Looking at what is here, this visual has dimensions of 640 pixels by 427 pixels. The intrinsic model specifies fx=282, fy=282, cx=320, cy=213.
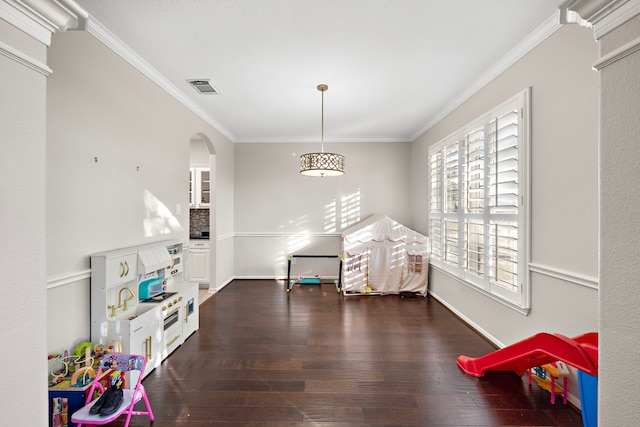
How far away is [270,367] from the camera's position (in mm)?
2467

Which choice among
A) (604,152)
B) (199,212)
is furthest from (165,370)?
(199,212)

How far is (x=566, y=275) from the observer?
6.52ft

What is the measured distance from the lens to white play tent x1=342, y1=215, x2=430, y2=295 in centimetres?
455

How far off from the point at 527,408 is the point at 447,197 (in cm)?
252

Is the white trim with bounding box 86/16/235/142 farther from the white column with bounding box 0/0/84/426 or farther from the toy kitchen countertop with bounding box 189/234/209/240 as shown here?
the toy kitchen countertop with bounding box 189/234/209/240

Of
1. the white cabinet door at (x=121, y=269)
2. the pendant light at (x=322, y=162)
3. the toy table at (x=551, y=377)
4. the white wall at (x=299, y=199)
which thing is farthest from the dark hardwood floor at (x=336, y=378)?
the white wall at (x=299, y=199)

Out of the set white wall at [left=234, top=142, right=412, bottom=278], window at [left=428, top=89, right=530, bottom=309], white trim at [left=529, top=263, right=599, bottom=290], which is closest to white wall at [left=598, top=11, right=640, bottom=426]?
white trim at [left=529, top=263, right=599, bottom=290]

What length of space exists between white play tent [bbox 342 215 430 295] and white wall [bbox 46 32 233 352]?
273 centimetres

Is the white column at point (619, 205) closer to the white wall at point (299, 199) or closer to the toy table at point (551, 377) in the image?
the toy table at point (551, 377)

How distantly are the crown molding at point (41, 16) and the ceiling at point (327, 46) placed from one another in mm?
1078

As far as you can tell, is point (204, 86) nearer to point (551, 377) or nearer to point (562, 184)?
point (562, 184)

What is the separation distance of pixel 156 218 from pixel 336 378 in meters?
2.34

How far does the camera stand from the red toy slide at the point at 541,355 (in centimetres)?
155

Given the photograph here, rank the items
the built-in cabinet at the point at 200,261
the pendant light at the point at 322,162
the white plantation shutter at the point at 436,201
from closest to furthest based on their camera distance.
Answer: the pendant light at the point at 322,162 → the white plantation shutter at the point at 436,201 → the built-in cabinet at the point at 200,261
